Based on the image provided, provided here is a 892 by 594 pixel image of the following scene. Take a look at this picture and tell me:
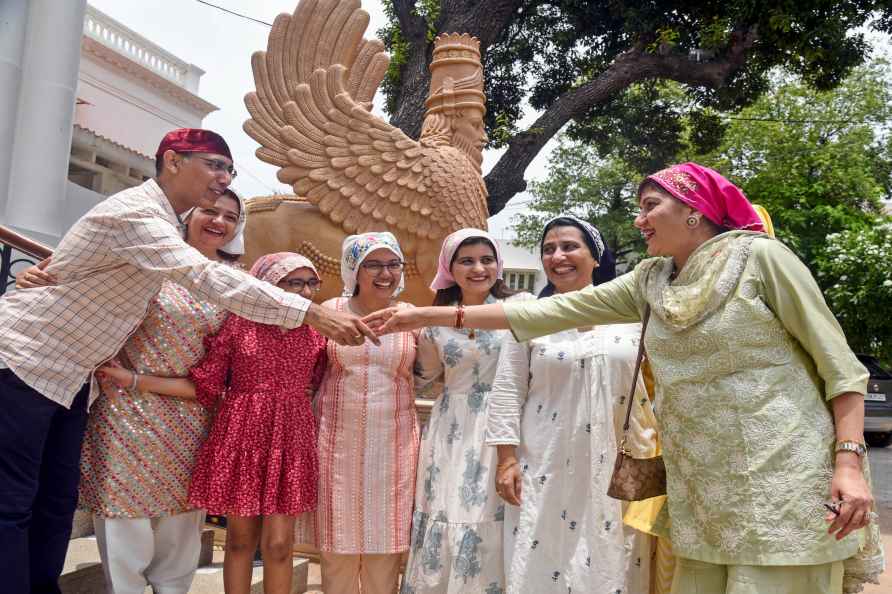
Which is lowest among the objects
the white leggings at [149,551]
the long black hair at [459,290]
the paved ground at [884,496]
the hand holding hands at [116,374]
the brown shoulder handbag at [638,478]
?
the paved ground at [884,496]

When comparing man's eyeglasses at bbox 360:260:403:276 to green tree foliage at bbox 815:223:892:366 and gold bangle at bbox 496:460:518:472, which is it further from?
green tree foliage at bbox 815:223:892:366

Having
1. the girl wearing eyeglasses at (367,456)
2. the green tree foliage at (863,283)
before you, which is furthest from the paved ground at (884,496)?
the girl wearing eyeglasses at (367,456)

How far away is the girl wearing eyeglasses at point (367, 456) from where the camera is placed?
2688 millimetres

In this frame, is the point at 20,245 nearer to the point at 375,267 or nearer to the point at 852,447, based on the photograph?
the point at 375,267

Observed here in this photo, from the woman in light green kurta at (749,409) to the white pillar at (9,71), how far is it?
5.92 metres

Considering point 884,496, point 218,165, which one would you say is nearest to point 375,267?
point 218,165

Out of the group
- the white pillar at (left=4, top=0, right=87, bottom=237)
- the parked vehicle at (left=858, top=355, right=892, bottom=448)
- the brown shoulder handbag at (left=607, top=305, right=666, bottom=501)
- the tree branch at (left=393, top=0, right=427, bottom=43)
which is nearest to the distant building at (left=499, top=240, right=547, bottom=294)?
the parked vehicle at (left=858, top=355, right=892, bottom=448)

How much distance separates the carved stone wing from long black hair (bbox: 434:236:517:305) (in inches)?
60.6

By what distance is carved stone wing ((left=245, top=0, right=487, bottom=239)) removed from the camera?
14.1 feet

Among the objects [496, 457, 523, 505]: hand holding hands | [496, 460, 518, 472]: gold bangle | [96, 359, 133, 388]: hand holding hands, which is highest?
[96, 359, 133, 388]: hand holding hands

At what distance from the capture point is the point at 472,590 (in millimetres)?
2514

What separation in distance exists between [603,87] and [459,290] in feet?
24.9

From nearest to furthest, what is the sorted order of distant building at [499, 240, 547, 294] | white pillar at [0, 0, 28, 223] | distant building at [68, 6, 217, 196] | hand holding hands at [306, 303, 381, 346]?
hand holding hands at [306, 303, 381, 346]
white pillar at [0, 0, 28, 223]
distant building at [68, 6, 217, 196]
distant building at [499, 240, 547, 294]

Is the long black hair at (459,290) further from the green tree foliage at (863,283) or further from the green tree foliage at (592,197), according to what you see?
the green tree foliage at (592,197)
